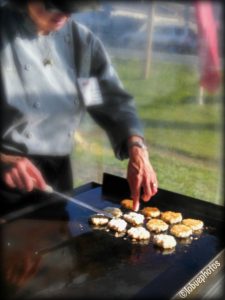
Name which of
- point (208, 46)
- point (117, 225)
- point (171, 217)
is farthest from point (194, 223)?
point (208, 46)

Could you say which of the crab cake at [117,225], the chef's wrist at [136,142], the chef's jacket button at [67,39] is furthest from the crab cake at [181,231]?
the chef's jacket button at [67,39]

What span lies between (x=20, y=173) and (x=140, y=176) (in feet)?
1.56

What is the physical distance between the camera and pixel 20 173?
1506mm

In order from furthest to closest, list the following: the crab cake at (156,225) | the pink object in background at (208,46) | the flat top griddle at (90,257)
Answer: the crab cake at (156,225) < the pink object in background at (208,46) < the flat top griddle at (90,257)

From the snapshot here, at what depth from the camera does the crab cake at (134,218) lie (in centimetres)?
160

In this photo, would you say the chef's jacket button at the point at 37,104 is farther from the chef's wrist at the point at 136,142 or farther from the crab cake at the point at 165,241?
the crab cake at the point at 165,241

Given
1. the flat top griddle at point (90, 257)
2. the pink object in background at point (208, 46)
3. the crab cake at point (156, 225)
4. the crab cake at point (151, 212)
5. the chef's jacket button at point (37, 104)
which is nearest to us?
the flat top griddle at point (90, 257)

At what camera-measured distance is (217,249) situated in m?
1.47

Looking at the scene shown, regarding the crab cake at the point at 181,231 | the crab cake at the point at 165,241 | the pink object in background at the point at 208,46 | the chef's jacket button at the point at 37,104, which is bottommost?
the crab cake at the point at 181,231

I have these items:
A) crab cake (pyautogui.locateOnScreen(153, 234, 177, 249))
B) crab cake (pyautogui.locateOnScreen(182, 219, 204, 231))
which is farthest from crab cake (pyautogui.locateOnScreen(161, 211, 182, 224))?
crab cake (pyautogui.locateOnScreen(153, 234, 177, 249))

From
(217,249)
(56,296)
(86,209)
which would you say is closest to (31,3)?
(86,209)

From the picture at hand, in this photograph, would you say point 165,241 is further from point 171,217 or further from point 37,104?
point 37,104

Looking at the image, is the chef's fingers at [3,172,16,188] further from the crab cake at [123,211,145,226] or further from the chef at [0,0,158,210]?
the crab cake at [123,211,145,226]

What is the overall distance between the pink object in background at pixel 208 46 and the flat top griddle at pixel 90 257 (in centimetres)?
53
